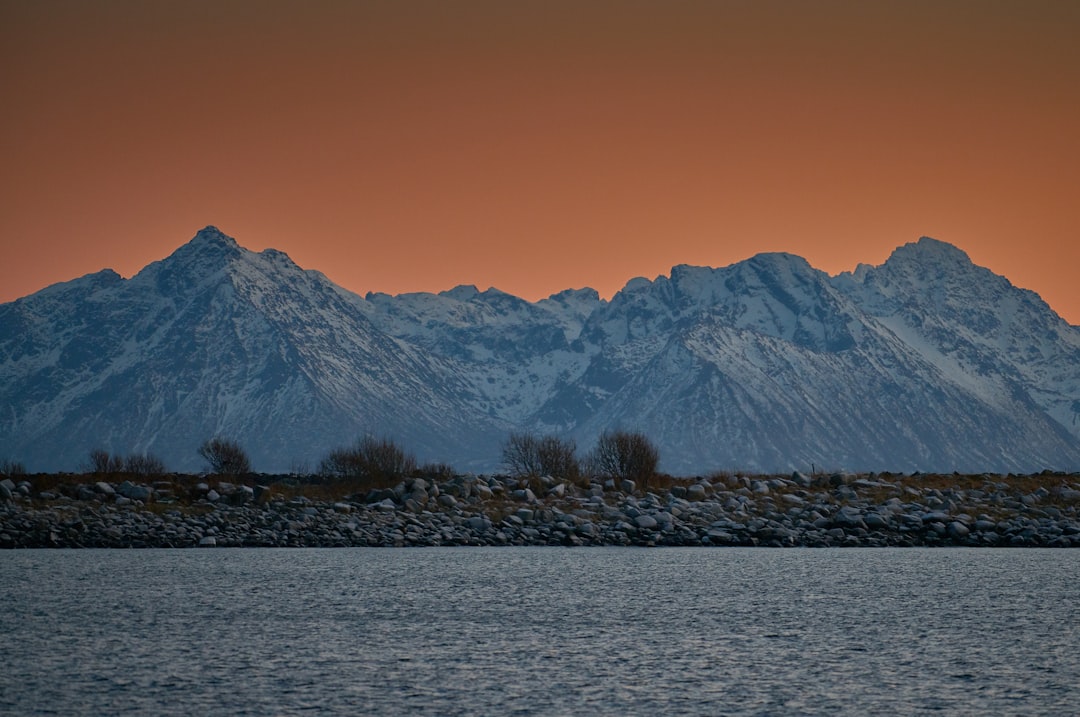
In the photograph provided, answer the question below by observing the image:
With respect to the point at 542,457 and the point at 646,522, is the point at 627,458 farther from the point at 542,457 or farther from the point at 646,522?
the point at 646,522

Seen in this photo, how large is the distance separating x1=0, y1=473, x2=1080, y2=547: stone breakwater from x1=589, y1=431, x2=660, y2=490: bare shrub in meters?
3.81

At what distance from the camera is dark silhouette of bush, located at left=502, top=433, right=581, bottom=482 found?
8538 centimetres

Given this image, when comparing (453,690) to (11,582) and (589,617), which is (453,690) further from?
(11,582)

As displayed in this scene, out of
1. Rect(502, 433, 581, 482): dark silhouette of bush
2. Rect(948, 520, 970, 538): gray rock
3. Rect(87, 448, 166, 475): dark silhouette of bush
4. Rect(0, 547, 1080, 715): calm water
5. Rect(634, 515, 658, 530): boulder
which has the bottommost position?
Rect(0, 547, 1080, 715): calm water

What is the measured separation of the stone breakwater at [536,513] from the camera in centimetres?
6450

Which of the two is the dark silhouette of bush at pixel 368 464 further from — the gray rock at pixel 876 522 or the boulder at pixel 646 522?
the gray rock at pixel 876 522

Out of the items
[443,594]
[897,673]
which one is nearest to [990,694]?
[897,673]

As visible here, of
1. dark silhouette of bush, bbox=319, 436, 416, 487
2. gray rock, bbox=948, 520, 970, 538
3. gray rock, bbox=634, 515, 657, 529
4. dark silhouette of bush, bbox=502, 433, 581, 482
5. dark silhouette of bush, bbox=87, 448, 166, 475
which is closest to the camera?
gray rock, bbox=948, 520, 970, 538

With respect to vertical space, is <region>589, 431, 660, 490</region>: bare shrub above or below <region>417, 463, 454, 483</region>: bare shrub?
above

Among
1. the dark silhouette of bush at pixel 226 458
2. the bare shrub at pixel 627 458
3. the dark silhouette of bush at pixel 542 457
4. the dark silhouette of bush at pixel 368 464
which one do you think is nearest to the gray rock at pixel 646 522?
the bare shrub at pixel 627 458

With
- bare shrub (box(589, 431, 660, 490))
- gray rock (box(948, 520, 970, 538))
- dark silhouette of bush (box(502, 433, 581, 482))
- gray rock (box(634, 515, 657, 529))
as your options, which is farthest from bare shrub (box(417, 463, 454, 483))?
gray rock (box(948, 520, 970, 538))

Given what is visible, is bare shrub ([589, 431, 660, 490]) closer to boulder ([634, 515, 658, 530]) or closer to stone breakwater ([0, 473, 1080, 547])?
stone breakwater ([0, 473, 1080, 547])

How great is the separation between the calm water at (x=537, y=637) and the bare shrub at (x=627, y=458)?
28769 mm

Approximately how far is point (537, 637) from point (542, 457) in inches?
2068
